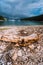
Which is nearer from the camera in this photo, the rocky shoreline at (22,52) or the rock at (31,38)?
the rocky shoreline at (22,52)

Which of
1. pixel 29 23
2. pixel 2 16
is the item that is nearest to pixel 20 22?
pixel 29 23

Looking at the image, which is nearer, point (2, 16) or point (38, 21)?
point (2, 16)

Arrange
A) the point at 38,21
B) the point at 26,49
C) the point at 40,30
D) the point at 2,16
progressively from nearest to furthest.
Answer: the point at 26,49, the point at 40,30, the point at 2,16, the point at 38,21

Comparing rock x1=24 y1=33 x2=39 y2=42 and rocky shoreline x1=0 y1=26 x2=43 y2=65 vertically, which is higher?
rock x1=24 y1=33 x2=39 y2=42

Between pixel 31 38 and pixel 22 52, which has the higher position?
pixel 31 38

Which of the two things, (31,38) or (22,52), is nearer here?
(22,52)

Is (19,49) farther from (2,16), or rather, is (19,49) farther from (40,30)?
(2,16)

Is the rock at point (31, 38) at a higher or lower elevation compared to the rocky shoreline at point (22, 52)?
higher

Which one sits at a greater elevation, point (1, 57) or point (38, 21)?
point (38, 21)

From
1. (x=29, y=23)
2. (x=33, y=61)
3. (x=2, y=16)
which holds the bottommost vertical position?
(x=33, y=61)

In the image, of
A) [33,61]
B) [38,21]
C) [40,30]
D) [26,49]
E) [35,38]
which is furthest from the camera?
[38,21]

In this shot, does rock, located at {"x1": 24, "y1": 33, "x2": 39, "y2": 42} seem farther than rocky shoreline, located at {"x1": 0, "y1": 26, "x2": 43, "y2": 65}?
Yes
